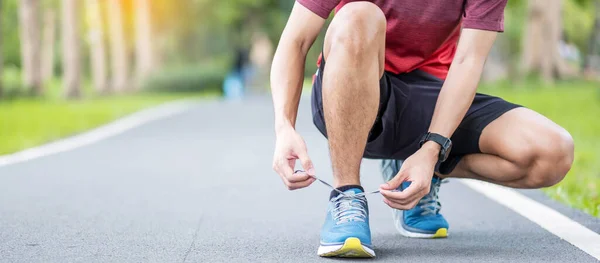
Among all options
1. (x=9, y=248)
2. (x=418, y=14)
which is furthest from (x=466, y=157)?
(x=9, y=248)

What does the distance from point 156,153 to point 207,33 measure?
5062 cm

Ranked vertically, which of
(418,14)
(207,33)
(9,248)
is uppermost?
(418,14)

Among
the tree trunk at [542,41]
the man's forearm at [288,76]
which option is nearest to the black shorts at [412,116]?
the man's forearm at [288,76]

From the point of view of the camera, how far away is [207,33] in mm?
60031

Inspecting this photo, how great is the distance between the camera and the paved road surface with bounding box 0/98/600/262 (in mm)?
4090

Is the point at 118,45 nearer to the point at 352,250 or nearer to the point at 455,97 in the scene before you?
the point at 455,97

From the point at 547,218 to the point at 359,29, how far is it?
1.86 metres

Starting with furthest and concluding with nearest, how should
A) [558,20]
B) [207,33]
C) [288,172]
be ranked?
[207,33] → [558,20] → [288,172]

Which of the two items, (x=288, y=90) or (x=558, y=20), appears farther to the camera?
(x=558, y=20)

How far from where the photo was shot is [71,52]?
99.3 feet

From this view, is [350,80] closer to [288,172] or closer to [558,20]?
[288,172]

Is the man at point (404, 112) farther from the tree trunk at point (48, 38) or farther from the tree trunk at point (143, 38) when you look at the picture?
the tree trunk at point (48, 38)

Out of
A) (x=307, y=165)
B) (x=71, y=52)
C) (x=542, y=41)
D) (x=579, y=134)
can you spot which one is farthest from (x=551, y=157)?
(x=71, y=52)

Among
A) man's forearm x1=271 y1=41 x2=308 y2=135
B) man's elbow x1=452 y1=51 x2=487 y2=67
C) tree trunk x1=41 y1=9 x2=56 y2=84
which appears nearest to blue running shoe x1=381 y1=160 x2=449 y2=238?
man's elbow x1=452 y1=51 x2=487 y2=67
